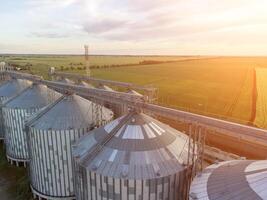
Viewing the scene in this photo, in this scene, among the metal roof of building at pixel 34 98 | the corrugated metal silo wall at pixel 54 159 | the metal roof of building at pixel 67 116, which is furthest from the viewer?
the metal roof of building at pixel 34 98

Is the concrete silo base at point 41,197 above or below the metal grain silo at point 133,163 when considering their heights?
below

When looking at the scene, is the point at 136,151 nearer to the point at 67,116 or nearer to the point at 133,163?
the point at 133,163

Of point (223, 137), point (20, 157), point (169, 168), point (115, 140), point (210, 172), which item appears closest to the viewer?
point (210, 172)

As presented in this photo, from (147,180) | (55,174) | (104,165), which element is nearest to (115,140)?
(104,165)

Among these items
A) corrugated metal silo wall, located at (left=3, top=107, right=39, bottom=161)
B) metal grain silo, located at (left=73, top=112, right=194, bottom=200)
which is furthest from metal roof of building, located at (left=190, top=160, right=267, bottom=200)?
corrugated metal silo wall, located at (left=3, top=107, right=39, bottom=161)

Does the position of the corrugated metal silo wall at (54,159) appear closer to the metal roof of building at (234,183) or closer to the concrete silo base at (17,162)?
the concrete silo base at (17,162)

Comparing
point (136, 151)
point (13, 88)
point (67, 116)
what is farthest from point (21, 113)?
point (136, 151)

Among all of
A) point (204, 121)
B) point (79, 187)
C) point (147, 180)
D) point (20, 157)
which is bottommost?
point (20, 157)

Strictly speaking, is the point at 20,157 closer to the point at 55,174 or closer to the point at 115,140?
the point at 55,174

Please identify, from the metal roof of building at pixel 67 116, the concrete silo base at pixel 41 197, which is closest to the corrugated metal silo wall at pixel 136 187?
the metal roof of building at pixel 67 116
